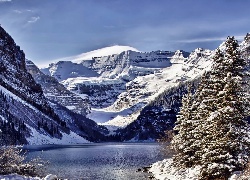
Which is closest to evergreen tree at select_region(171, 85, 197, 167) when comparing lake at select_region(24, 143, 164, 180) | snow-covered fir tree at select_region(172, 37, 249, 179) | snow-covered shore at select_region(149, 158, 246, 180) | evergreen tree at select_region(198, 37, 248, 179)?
snow-covered shore at select_region(149, 158, 246, 180)

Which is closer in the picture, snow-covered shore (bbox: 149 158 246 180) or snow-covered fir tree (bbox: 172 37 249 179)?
snow-covered fir tree (bbox: 172 37 249 179)

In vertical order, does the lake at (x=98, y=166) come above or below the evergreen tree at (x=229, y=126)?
below

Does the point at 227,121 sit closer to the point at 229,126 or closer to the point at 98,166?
the point at 229,126

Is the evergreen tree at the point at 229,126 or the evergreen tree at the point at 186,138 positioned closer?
the evergreen tree at the point at 229,126

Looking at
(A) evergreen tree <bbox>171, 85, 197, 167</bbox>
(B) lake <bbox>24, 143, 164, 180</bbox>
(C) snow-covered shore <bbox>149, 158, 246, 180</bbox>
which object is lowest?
(B) lake <bbox>24, 143, 164, 180</bbox>

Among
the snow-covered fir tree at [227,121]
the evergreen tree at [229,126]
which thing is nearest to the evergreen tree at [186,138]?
the snow-covered fir tree at [227,121]

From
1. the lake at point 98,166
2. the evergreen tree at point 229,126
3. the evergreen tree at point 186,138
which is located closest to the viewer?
the evergreen tree at point 229,126

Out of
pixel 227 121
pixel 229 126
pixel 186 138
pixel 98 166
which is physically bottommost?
pixel 98 166

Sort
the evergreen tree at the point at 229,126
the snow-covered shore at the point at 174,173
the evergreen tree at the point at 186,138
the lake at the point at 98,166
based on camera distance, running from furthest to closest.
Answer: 1. the lake at the point at 98,166
2. the evergreen tree at the point at 186,138
3. the snow-covered shore at the point at 174,173
4. the evergreen tree at the point at 229,126

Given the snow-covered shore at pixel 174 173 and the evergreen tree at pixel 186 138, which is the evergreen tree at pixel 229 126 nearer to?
the snow-covered shore at pixel 174 173

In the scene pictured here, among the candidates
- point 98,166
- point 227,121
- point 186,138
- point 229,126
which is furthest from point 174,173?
point 98,166

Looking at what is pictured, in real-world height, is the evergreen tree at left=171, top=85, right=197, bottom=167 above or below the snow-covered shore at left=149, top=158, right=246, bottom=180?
above

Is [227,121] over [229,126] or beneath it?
over

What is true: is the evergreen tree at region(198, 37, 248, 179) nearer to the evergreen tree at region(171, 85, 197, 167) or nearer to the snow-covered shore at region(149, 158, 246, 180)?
the snow-covered shore at region(149, 158, 246, 180)
